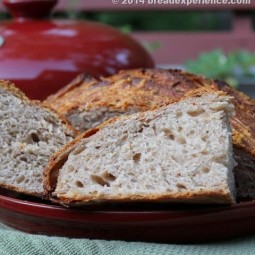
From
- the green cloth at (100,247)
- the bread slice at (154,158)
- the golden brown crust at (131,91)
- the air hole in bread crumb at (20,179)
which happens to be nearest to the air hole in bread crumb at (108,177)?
the bread slice at (154,158)

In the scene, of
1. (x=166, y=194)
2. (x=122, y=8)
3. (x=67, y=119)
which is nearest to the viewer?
(x=166, y=194)

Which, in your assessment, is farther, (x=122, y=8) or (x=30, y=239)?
(x=122, y=8)

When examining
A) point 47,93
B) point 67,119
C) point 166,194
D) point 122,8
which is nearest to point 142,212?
point 166,194

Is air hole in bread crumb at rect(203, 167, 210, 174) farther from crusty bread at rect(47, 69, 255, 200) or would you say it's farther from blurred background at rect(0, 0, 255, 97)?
blurred background at rect(0, 0, 255, 97)

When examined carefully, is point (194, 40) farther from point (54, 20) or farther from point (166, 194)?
point (166, 194)

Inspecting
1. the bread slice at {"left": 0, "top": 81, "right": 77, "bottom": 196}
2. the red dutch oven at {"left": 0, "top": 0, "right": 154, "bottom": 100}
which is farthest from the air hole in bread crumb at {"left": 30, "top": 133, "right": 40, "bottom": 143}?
the red dutch oven at {"left": 0, "top": 0, "right": 154, "bottom": 100}

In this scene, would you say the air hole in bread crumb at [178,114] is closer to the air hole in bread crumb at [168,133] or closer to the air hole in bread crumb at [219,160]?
the air hole in bread crumb at [168,133]
